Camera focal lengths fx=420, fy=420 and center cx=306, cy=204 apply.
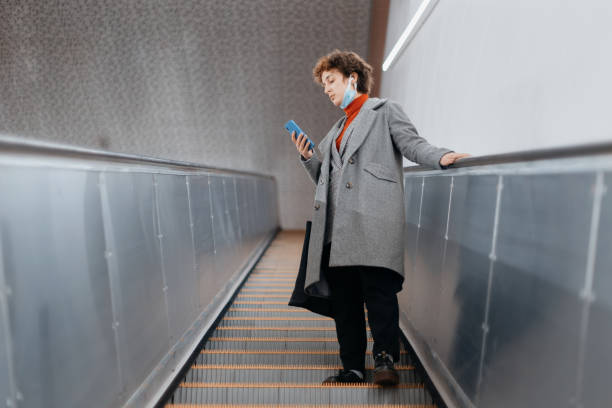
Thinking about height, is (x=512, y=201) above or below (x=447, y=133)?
below

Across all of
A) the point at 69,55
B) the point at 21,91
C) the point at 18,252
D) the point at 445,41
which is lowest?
the point at 18,252

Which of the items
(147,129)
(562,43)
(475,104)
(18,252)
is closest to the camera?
(18,252)

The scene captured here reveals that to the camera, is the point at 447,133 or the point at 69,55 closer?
the point at 447,133

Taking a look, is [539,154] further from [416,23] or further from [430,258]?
[416,23]

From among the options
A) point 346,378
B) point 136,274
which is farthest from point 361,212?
point 136,274

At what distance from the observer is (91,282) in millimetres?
1577

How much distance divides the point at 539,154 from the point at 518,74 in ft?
5.00

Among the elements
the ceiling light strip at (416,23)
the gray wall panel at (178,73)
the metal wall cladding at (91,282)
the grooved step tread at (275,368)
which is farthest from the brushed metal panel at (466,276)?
the gray wall panel at (178,73)

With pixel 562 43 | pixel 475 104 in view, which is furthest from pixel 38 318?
pixel 475 104

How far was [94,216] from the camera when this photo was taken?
1642 millimetres

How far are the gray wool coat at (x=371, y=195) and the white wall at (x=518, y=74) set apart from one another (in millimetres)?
736

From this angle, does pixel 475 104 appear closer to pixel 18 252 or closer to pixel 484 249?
pixel 484 249

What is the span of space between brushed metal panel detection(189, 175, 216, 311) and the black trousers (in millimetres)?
1181

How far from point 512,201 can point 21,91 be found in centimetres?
1105
